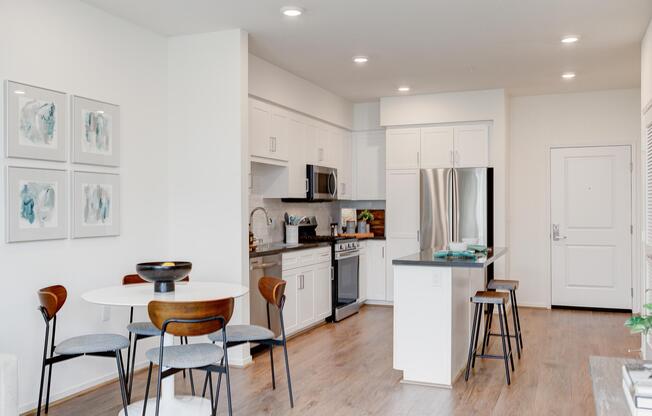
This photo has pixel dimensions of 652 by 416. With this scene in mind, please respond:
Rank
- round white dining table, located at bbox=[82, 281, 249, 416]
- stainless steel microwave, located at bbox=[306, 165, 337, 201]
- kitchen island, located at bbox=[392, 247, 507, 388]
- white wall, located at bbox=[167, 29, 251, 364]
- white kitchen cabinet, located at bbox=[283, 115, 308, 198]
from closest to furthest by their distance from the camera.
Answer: round white dining table, located at bbox=[82, 281, 249, 416] → kitchen island, located at bbox=[392, 247, 507, 388] → white wall, located at bbox=[167, 29, 251, 364] → white kitchen cabinet, located at bbox=[283, 115, 308, 198] → stainless steel microwave, located at bbox=[306, 165, 337, 201]

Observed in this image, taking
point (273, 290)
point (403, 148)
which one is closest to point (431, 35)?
point (273, 290)

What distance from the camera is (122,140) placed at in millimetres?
4324

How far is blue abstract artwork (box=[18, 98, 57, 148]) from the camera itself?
3.49 metres

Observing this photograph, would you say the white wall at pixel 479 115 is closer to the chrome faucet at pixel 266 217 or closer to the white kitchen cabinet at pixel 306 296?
the chrome faucet at pixel 266 217

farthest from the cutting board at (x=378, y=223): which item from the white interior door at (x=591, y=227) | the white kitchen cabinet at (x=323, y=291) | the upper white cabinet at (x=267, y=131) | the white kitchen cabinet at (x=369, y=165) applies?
the upper white cabinet at (x=267, y=131)

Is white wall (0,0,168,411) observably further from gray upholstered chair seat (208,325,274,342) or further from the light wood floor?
gray upholstered chair seat (208,325,274,342)

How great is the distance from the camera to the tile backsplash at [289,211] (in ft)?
20.0

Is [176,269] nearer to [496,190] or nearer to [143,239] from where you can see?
[143,239]

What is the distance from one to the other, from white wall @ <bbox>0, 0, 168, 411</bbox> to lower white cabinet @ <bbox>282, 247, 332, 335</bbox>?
4.30 ft

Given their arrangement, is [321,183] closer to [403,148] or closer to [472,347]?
[403,148]

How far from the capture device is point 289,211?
6711 mm

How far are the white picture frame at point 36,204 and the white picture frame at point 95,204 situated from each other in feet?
0.29

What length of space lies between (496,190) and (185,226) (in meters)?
3.80

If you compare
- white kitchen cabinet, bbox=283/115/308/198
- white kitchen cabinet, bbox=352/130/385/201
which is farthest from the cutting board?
white kitchen cabinet, bbox=283/115/308/198
